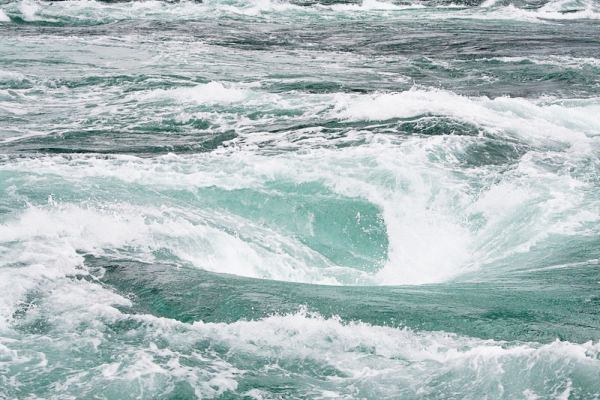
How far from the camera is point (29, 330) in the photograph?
22.5ft

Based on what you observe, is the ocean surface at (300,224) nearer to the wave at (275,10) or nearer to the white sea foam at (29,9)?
the white sea foam at (29,9)

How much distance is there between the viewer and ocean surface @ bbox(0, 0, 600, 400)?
20.6ft

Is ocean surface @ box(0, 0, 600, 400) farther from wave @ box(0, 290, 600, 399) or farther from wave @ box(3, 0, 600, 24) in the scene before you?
wave @ box(3, 0, 600, 24)

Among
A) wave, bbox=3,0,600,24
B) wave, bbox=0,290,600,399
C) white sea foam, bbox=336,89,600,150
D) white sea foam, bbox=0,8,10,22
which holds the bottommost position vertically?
wave, bbox=0,290,600,399

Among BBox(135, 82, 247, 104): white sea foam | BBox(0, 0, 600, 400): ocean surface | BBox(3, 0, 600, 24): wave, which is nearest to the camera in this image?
BBox(0, 0, 600, 400): ocean surface

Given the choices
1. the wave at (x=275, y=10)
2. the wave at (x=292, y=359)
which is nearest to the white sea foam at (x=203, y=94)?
the wave at (x=292, y=359)

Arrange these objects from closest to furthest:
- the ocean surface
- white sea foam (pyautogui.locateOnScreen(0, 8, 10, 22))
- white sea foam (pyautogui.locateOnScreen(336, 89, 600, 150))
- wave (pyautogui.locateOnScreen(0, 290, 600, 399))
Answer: wave (pyautogui.locateOnScreen(0, 290, 600, 399)) → the ocean surface → white sea foam (pyautogui.locateOnScreen(336, 89, 600, 150)) → white sea foam (pyautogui.locateOnScreen(0, 8, 10, 22))

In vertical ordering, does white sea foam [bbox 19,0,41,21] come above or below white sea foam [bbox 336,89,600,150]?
above

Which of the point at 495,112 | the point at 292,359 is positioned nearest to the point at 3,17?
the point at 495,112

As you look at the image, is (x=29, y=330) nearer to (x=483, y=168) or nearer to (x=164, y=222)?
(x=164, y=222)

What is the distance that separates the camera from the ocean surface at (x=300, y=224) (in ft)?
20.6

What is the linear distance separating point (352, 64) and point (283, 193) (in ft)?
34.9

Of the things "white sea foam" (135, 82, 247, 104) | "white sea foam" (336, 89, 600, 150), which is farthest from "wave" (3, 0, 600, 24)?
"white sea foam" (336, 89, 600, 150)

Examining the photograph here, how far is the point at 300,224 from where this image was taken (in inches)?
425
